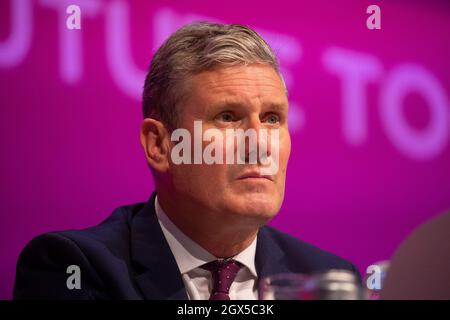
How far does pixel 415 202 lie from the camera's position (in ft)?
10.8

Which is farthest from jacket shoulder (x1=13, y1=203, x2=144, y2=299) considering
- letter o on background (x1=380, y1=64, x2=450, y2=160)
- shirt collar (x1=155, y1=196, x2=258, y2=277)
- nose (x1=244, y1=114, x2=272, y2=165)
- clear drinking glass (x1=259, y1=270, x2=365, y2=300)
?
letter o on background (x1=380, y1=64, x2=450, y2=160)

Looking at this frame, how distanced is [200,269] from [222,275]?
9 centimetres

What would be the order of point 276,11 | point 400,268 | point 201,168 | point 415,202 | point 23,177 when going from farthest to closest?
1. point 415,202
2. point 276,11
3. point 23,177
4. point 201,168
5. point 400,268

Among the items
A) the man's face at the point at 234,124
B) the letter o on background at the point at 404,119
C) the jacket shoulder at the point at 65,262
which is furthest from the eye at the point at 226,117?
the letter o on background at the point at 404,119

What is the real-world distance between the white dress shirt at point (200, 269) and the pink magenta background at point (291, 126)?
364 mm

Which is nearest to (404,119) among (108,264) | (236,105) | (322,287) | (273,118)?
(273,118)

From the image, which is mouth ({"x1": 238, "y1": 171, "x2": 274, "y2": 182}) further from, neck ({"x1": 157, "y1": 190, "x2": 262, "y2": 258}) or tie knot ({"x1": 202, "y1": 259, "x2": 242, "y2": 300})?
tie knot ({"x1": 202, "y1": 259, "x2": 242, "y2": 300})

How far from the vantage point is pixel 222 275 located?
97.7 inches

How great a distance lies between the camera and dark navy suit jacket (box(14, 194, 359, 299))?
7.83 feet

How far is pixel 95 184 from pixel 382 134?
1179mm

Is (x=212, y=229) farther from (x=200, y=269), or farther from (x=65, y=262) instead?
(x=65, y=262)

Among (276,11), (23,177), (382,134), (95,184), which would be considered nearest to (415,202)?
(382,134)
